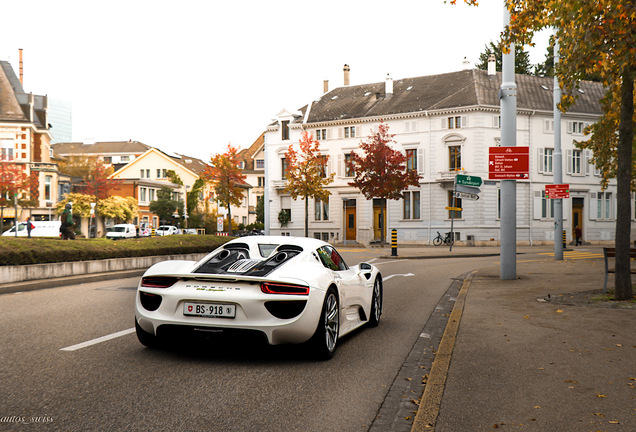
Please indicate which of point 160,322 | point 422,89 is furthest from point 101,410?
point 422,89

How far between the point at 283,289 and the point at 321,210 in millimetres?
49581

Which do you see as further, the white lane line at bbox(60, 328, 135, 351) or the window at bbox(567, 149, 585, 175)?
the window at bbox(567, 149, 585, 175)

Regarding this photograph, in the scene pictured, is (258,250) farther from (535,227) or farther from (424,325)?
(535,227)

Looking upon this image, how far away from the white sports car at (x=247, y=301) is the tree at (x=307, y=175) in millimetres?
42098

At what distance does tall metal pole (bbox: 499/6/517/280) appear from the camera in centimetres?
1459

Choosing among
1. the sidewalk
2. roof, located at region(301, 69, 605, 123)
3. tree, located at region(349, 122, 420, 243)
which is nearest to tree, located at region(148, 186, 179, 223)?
roof, located at region(301, 69, 605, 123)

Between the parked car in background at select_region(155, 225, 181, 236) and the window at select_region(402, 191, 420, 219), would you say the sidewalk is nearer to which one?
the window at select_region(402, 191, 420, 219)

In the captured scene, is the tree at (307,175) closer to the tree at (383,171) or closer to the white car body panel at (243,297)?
the tree at (383,171)

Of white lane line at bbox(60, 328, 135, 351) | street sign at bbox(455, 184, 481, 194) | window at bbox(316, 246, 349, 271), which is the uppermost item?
street sign at bbox(455, 184, 481, 194)

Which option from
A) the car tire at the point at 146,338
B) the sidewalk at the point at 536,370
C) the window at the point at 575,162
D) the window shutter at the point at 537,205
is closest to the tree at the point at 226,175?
the window shutter at the point at 537,205

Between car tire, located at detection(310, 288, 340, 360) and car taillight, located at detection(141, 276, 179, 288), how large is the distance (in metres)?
1.47

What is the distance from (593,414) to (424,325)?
4.62m

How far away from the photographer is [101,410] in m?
4.32

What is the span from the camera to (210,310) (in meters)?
5.75
